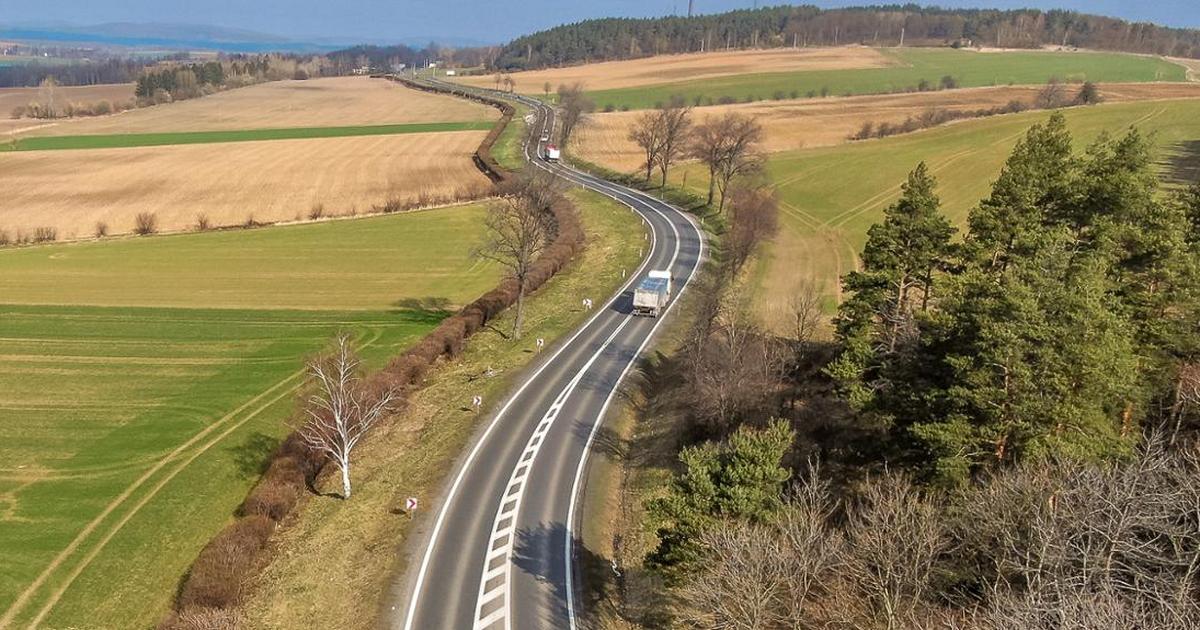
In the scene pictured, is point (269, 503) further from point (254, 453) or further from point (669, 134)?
point (669, 134)

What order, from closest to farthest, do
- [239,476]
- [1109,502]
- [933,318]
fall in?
[1109,502] → [933,318] → [239,476]

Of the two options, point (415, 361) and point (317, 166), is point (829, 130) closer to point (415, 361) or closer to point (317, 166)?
point (317, 166)

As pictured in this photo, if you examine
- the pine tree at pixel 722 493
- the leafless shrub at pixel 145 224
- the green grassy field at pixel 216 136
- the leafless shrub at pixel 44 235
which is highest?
the green grassy field at pixel 216 136

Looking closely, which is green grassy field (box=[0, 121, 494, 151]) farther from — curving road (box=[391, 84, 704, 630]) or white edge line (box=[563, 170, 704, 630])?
curving road (box=[391, 84, 704, 630])

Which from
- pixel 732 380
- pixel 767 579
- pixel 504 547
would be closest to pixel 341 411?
pixel 504 547

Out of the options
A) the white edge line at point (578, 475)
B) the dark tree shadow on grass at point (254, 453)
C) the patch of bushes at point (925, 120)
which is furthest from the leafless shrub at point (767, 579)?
the patch of bushes at point (925, 120)

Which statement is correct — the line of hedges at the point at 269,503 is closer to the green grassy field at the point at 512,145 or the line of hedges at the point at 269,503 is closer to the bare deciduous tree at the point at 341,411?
the bare deciduous tree at the point at 341,411

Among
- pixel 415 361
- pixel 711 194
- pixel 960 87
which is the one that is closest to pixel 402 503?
pixel 415 361

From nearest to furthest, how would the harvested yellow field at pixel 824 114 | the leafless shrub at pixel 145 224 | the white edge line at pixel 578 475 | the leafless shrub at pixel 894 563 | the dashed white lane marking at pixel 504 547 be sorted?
the leafless shrub at pixel 894 563 < the dashed white lane marking at pixel 504 547 < the white edge line at pixel 578 475 < the leafless shrub at pixel 145 224 < the harvested yellow field at pixel 824 114
